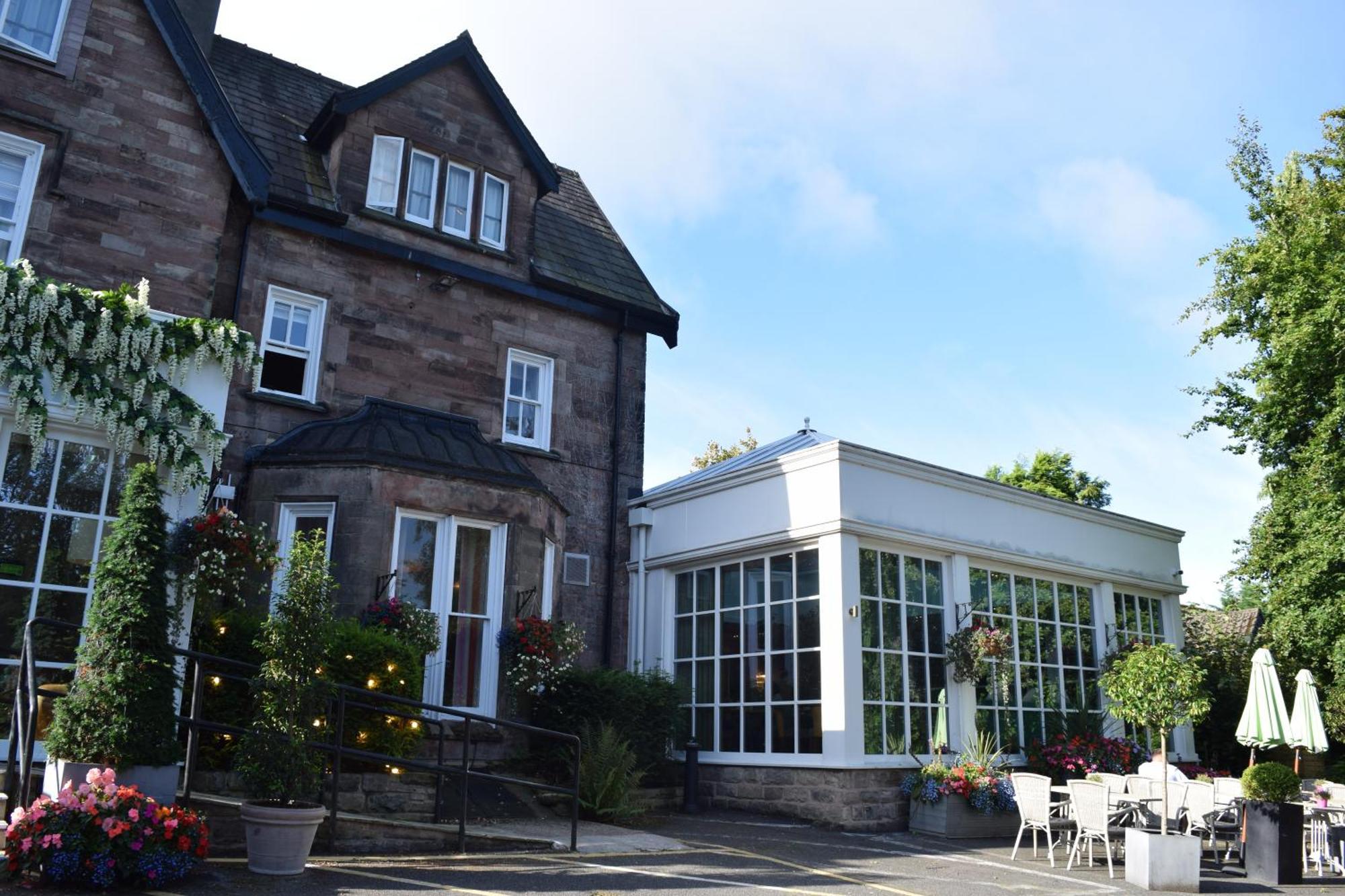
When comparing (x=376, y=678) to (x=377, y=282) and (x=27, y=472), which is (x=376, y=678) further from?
(x=377, y=282)

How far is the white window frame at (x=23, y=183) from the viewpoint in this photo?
1210cm

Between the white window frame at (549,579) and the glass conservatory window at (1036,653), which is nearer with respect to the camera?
the white window frame at (549,579)

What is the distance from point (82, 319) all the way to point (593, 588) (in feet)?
27.7

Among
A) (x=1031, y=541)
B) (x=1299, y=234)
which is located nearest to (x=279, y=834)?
(x=1031, y=541)

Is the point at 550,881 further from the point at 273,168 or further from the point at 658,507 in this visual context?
the point at 273,168

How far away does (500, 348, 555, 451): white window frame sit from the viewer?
54.1 ft

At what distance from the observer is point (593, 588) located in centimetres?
1675

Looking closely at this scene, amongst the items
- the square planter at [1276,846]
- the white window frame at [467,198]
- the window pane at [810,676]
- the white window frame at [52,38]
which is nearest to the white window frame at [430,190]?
the white window frame at [467,198]

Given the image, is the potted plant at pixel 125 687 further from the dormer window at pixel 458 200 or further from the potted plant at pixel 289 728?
the dormer window at pixel 458 200

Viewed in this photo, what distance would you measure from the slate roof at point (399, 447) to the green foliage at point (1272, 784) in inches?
352

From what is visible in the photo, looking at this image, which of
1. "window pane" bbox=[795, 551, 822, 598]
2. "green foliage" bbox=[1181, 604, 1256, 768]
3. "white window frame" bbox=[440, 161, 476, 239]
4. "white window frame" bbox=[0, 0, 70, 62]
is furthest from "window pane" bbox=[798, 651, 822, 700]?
"white window frame" bbox=[0, 0, 70, 62]

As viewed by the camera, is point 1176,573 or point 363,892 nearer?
point 363,892

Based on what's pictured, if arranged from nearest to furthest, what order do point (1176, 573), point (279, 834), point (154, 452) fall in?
point (279, 834), point (154, 452), point (1176, 573)

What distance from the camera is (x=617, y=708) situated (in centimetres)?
1361
